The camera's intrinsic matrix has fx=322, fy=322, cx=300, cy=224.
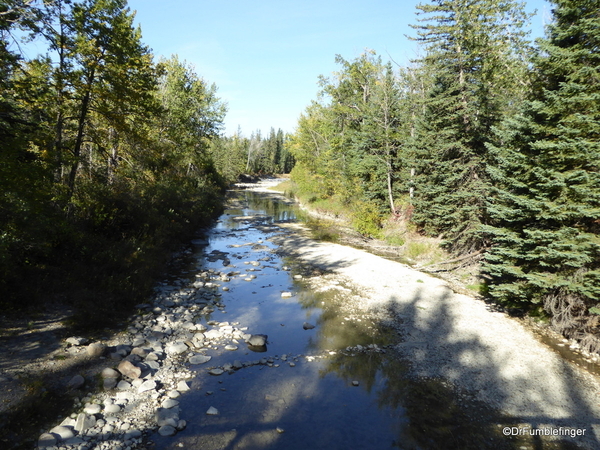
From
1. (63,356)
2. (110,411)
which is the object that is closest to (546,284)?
(110,411)

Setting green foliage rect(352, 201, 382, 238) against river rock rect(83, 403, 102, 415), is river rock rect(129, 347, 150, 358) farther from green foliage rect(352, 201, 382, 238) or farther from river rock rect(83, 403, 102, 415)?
green foliage rect(352, 201, 382, 238)

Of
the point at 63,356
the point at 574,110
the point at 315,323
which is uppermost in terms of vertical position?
the point at 574,110

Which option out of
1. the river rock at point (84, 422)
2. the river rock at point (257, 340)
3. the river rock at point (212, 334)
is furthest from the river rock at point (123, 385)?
the river rock at point (257, 340)

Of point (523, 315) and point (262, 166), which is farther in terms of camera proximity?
point (262, 166)

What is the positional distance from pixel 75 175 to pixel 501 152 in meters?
18.3

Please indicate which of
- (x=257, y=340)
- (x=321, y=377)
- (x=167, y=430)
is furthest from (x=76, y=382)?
(x=321, y=377)

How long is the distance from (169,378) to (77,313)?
3978 mm

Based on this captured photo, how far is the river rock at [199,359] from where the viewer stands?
9297 mm

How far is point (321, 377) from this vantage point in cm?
893

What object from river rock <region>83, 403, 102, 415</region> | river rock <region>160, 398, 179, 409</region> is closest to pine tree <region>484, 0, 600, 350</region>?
river rock <region>160, 398, 179, 409</region>

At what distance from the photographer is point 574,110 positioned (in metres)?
10.3

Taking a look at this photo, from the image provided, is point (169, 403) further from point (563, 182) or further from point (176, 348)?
point (563, 182)

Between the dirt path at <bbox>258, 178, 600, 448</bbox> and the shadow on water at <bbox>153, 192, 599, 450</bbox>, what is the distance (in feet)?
0.18

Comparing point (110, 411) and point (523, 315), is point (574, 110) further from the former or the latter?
point (110, 411)
